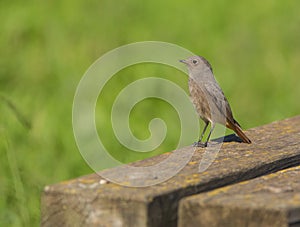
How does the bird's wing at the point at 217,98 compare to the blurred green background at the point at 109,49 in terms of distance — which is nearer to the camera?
the bird's wing at the point at 217,98

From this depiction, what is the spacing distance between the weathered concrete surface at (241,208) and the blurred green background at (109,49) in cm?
244

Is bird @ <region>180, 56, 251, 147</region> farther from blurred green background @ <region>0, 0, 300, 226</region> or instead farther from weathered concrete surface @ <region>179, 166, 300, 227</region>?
weathered concrete surface @ <region>179, 166, 300, 227</region>

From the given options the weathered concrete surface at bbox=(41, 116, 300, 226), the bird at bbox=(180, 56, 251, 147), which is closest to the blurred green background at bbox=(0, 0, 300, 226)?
the bird at bbox=(180, 56, 251, 147)

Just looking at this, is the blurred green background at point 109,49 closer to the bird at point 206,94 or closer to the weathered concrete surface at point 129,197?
the bird at point 206,94

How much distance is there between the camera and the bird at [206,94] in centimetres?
516

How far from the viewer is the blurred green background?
6.60 metres

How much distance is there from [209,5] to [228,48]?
118cm

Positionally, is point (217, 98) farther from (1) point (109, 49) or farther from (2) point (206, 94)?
(1) point (109, 49)

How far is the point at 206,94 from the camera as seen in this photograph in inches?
205

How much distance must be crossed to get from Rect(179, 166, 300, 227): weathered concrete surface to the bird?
6.47 ft

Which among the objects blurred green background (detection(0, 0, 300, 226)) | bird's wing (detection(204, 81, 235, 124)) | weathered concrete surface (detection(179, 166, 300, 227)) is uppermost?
weathered concrete surface (detection(179, 166, 300, 227))

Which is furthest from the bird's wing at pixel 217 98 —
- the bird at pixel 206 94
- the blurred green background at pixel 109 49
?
the blurred green background at pixel 109 49

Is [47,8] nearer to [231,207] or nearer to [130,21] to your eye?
[130,21]

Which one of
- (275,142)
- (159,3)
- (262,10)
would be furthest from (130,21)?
(275,142)
